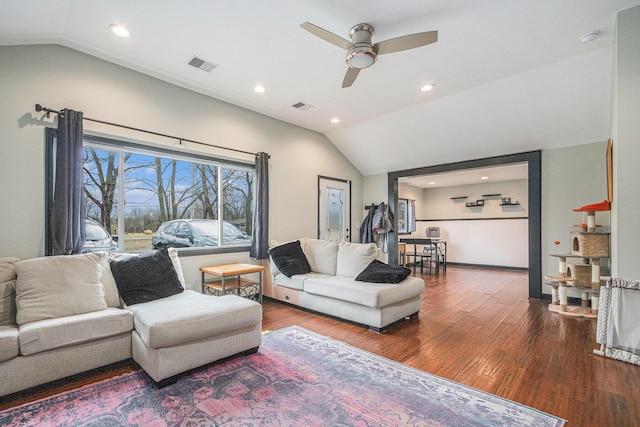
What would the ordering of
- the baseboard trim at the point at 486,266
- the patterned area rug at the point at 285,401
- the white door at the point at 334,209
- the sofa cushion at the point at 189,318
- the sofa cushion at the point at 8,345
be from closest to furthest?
1. the patterned area rug at the point at 285,401
2. the sofa cushion at the point at 8,345
3. the sofa cushion at the point at 189,318
4. the white door at the point at 334,209
5. the baseboard trim at the point at 486,266

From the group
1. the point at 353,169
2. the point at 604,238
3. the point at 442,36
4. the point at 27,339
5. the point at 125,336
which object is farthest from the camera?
the point at 353,169

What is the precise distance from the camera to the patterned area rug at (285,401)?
1809mm

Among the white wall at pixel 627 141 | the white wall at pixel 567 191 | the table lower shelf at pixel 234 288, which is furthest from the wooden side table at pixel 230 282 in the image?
the white wall at pixel 567 191

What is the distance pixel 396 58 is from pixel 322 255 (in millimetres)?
2763

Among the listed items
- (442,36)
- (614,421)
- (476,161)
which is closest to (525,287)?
(476,161)

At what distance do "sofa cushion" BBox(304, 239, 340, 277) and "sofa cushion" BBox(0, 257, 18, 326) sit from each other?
3.22 metres

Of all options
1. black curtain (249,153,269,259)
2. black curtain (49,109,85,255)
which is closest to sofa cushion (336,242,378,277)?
black curtain (249,153,269,259)

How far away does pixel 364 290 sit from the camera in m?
3.35

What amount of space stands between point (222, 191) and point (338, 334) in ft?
8.82

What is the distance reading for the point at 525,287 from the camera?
5637 millimetres

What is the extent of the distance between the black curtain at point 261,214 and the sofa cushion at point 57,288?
83.1 inches

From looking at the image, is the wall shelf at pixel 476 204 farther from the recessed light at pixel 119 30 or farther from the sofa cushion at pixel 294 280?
the recessed light at pixel 119 30

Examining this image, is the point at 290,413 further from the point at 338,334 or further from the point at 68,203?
the point at 68,203

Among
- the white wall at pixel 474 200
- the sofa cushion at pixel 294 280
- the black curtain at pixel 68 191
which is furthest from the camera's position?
the white wall at pixel 474 200
